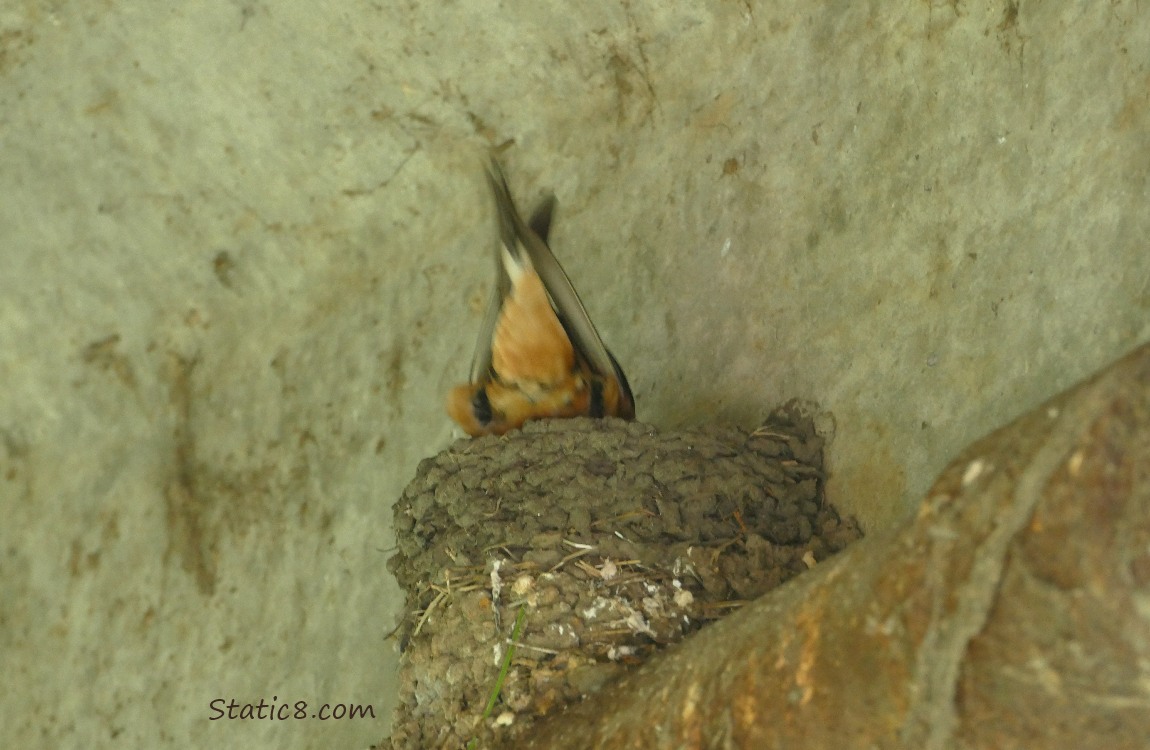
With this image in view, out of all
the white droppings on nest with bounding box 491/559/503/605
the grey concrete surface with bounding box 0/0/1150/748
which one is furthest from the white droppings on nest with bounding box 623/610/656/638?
the grey concrete surface with bounding box 0/0/1150/748

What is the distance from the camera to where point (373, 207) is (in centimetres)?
398

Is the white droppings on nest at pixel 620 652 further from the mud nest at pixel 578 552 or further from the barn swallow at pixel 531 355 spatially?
the barn swallow at pixel 531 355

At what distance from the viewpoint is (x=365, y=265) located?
406cm

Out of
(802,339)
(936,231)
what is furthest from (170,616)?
(936,231)

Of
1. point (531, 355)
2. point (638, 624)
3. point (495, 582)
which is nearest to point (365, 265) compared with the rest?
point (531, 355)

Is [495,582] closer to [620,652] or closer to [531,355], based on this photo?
[620,652]

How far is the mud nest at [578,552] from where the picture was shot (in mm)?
2660

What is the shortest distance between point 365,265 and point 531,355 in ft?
2.54

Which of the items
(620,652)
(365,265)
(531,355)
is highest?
(365,265)

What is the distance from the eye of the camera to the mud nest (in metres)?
2.66

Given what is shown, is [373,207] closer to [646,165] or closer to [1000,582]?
[646,165]

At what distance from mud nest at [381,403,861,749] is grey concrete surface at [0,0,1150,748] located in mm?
187

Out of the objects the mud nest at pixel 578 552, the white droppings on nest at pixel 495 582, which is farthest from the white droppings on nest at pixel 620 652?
the white droppings on nest at pixel 495 582

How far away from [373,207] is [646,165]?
0.88 metres
